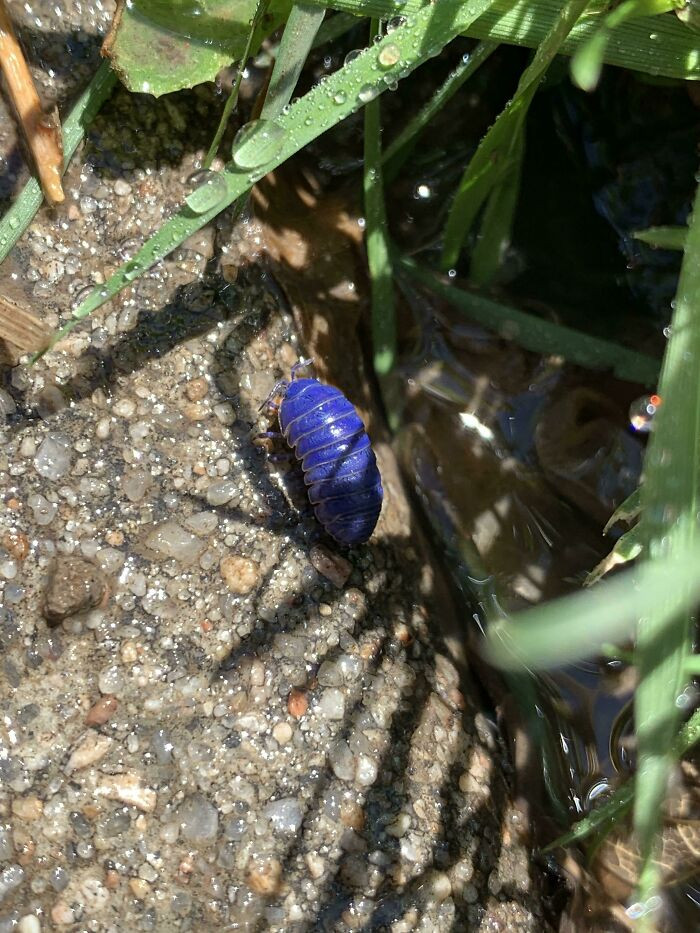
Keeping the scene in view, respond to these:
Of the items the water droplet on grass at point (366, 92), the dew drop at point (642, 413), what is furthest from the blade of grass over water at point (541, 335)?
the water droplet on grass at point (366, 92)

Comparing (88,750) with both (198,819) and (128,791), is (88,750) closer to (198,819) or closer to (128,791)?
(128,791)

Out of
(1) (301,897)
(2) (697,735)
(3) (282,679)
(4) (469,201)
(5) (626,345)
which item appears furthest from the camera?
(5) (626,345)

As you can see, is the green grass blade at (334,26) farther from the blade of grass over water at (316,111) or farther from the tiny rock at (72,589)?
the tiny rock at (72,589)

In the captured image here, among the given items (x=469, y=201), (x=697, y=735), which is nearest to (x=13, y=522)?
(x=469, y=201)

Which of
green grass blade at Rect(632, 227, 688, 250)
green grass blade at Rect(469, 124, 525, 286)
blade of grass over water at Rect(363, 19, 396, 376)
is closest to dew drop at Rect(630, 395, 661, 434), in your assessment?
green grass blade at Rect(469, 124, 525, 286)

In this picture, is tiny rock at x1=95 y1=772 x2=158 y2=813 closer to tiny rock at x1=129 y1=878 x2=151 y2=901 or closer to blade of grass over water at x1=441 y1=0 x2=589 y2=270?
tiny rock at x1=129 y1=878 x2=151 y2=901

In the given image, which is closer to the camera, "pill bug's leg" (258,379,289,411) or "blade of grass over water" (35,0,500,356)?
"blade of grass over water" (35,0,500,356)

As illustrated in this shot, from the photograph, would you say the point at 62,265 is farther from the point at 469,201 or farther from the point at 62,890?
the point at 62,890
